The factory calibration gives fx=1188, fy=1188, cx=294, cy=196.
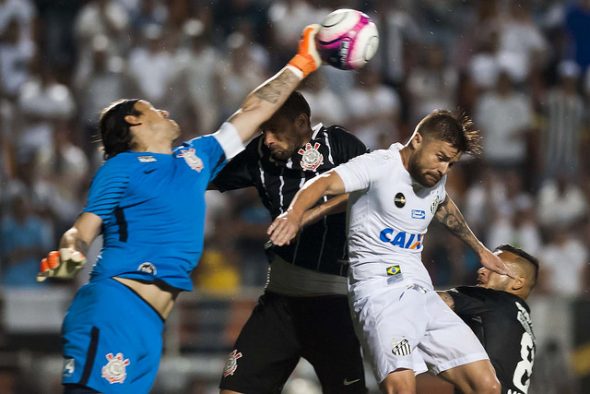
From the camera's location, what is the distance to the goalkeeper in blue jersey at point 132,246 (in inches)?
216

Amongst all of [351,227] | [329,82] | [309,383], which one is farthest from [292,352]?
[329,82]

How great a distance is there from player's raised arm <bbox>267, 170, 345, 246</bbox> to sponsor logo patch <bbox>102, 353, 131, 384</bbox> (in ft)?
2.98

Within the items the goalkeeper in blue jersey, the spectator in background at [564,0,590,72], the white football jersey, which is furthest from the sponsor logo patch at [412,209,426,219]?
the spectator in background at [564,0,590,72]

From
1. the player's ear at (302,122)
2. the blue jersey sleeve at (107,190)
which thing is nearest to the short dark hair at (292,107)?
the player's ear at (302,122)

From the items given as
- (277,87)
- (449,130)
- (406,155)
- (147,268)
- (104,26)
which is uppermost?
(104,26)

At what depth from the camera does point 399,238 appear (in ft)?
20.5

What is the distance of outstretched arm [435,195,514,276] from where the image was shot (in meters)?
6.50

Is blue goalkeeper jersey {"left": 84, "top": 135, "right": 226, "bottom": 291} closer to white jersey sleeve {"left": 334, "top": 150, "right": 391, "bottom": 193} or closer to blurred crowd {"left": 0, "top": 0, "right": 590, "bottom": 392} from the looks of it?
white jersey sleeve {"left": 334, "top": 150, "right": 391, "bottom": 193}

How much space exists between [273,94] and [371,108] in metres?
7.46

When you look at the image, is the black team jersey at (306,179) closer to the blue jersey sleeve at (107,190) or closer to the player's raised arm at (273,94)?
the player's raised arm at (273,94)

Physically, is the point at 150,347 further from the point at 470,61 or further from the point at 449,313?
the point at 470,61

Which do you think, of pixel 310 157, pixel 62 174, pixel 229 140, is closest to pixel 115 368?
pixel 229 140

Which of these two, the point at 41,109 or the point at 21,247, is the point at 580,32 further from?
the point at 21,247

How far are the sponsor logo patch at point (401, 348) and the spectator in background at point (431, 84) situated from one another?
26.1ft
